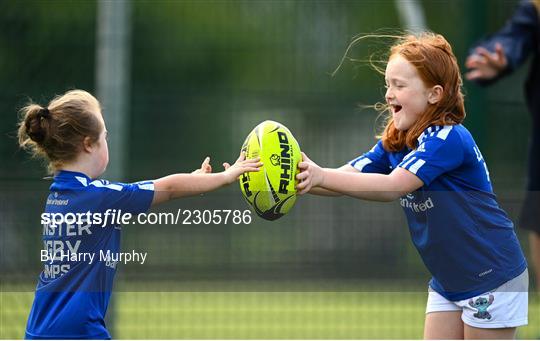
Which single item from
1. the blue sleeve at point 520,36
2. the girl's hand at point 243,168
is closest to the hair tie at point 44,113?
the girl's hand at point 243,168

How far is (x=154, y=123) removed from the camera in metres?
7.49

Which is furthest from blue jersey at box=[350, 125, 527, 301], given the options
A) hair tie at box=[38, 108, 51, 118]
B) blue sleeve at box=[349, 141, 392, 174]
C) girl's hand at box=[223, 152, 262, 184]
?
hair tie at box=[38, 108, 51, 118]

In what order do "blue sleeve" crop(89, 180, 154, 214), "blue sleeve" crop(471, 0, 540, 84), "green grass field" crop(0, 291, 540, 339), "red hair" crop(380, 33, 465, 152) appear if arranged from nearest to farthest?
1. "blue sleeve" crop(89, 180, 154, 214)
2. "red hair" crop(380, 33, 465, 152)
3. "blue sleeve" crop(471, 0, 540, 84)
4. "green grass field" crop(0, 291, 540, 339)

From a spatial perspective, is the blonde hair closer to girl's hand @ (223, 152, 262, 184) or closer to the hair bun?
the hair bun

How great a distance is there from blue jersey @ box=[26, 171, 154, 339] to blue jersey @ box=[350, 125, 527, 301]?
1091 mm

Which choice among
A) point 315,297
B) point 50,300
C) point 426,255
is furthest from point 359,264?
point 50,300

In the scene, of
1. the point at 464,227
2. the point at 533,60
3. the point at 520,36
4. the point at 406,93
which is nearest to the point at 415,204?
the point at 464,227

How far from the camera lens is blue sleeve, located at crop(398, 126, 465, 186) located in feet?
13.4

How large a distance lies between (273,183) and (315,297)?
157 inches

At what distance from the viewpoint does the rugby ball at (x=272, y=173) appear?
4203 mm

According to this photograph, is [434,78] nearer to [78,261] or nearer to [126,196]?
[126,196]

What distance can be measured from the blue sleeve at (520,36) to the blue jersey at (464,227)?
1164mm

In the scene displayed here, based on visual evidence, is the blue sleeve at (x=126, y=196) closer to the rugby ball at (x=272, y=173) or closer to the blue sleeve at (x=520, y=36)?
the rugby ball at (x=272, y=173)

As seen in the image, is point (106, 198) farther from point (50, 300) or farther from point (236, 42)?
point (236, 42)
